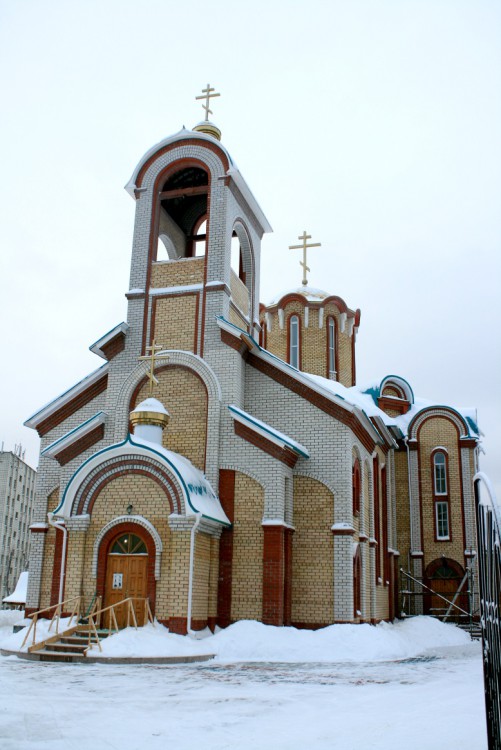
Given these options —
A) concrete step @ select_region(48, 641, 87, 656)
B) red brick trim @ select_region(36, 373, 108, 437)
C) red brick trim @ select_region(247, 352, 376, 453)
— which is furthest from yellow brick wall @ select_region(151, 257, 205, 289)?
concrete step @ select_region(48, 641, 87, 656)

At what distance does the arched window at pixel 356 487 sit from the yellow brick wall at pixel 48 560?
6.59 m

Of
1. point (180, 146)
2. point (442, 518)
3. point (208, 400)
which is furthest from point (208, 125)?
point (442, 518)

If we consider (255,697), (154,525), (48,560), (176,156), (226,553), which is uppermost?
(176,156)

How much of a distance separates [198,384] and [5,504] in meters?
43.9

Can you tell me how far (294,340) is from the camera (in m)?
24.4

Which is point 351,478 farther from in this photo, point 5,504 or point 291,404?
point 5,504

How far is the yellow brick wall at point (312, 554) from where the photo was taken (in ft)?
48.8

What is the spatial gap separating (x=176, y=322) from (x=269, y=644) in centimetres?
722

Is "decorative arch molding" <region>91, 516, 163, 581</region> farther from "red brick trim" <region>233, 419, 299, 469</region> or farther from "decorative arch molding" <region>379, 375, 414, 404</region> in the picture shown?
"decorative arch molding" <region>379, 375, 414, 404</region>

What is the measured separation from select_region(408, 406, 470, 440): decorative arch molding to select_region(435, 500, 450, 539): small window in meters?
2.22

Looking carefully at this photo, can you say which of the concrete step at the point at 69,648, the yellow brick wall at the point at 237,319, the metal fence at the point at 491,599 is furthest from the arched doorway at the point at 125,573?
the metal fence at the point at 491,599

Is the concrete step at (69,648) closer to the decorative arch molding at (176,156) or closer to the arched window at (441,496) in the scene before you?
the decorative arch molding at (176,156)

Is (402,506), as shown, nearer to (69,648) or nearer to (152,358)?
(152,358)

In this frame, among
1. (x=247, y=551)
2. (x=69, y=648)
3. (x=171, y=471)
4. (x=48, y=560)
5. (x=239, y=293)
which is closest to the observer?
(x=69, y=648)
